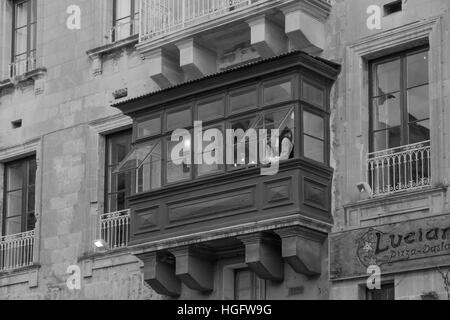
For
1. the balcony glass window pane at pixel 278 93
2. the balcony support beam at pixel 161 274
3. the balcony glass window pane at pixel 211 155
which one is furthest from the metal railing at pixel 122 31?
the balcony support beam at pixel 161 274

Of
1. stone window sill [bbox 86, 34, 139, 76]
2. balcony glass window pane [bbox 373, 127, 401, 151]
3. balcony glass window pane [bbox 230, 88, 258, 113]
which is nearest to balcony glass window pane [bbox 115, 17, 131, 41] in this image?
stone window sill [bbox 86, 34, 139, 76]

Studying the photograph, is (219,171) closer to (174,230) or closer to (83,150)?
(174,230)

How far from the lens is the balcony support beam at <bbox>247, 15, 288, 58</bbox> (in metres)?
25.6

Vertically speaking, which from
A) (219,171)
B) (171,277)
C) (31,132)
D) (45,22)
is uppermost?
(45,22)

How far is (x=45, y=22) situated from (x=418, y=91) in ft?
33.1

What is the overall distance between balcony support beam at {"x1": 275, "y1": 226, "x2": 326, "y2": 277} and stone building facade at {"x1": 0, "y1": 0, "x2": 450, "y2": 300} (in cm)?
4

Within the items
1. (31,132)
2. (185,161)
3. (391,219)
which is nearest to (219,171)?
(185,161)

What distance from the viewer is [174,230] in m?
25.6

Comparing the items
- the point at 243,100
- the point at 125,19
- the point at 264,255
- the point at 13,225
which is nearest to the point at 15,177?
the point at 13,225

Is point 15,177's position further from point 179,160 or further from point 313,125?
point 313,125

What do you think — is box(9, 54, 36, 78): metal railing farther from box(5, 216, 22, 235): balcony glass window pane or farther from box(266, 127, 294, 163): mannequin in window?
box(266, 127, 294, 163): mannequin in window

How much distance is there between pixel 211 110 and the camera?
25.8 meters

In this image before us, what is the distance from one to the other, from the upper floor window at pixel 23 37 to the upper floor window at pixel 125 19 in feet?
7.93

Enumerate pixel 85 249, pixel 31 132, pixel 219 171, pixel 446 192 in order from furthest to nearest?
pixel 31 132, pixel 85 249, pixel 219 171, pixel 446 192
